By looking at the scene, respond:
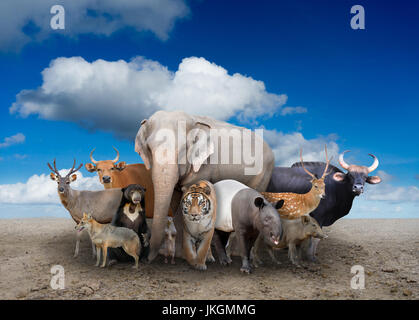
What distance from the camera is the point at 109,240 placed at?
236 inches

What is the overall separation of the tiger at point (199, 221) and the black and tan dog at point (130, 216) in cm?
81

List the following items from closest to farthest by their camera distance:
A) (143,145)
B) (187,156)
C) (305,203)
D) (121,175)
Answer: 1. (305,203)
2. (187,156)
3. (143,145)
4. (121,175)

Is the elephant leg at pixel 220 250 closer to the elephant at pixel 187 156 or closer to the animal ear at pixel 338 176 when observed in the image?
the elephant at pixel 187 156

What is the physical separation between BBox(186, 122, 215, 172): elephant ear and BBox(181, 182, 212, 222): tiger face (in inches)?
31.8

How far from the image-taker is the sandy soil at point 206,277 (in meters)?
5.18

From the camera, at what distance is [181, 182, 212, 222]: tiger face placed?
628 centimetres

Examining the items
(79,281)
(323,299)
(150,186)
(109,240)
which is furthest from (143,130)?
(323,299)

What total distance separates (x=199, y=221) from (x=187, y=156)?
149cm

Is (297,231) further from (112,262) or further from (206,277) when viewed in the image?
(112,262)

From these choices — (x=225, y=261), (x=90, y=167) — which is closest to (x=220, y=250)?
(x=225, y=261)

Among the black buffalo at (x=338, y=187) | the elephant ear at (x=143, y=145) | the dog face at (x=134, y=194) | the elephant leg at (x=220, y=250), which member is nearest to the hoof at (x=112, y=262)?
the dog face at (x=134, y=194)

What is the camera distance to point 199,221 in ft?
20.7

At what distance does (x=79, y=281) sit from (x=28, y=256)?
246 centimetres

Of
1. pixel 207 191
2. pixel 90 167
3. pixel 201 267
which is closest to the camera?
pixel 201 267
